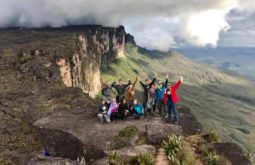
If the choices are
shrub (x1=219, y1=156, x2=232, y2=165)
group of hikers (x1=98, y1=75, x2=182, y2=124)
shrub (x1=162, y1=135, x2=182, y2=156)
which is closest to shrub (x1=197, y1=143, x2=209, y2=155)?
shrub (x1=219, y1=156, x2=232, y2=165)

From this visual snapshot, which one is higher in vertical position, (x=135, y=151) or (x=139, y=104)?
(x=139, y=104)

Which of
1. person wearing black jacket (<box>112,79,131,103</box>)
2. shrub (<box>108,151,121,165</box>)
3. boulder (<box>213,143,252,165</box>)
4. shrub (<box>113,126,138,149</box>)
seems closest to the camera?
shrub (<box>108,151,121,165</box>)

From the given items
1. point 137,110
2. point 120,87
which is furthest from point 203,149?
point 120,87

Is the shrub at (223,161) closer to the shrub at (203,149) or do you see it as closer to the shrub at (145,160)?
the shrub at (203,149)

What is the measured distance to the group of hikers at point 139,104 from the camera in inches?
1722

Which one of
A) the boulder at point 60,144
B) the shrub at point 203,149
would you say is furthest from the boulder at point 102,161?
the shrub at point 203,149

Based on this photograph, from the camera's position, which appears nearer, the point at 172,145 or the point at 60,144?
the point at 172,145

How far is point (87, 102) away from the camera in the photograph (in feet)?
187

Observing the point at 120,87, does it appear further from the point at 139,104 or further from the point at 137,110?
the point at 137,110

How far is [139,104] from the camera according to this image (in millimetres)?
45656

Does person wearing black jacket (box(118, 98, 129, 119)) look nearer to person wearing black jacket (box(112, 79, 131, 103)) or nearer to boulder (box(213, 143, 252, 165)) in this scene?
person wearing black jacket (box(112, 79, 131, 103))

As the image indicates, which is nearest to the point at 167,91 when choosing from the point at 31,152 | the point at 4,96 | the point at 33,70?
the point at 31,152

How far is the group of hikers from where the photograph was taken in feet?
144

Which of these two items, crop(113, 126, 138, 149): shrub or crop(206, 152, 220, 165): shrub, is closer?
crop(206, 152, 220, 165): shrub
